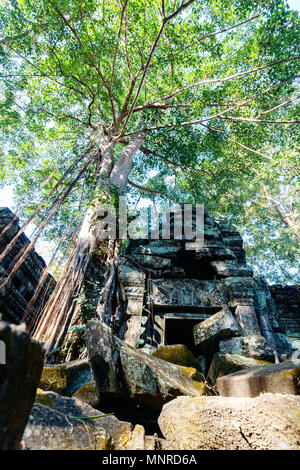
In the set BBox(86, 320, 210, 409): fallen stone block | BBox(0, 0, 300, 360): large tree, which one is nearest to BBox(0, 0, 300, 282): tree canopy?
BBox(0, 0, 300, 360): large tree

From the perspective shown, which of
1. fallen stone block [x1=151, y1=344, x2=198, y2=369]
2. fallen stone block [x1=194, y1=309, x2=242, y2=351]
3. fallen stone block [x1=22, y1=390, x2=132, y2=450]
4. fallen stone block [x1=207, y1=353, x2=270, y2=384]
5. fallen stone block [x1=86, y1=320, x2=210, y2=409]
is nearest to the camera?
fallen stone block [x1=22, y1=390, x2=132, y2=450]

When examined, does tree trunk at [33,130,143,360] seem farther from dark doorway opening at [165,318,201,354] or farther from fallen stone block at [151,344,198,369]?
dark doorway opening at [165,318,201,354]

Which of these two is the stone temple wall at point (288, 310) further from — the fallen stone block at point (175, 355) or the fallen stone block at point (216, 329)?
the fallen stone block at point (175, 355)

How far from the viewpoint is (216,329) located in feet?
12.0

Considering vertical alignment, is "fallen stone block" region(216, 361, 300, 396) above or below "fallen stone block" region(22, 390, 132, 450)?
above

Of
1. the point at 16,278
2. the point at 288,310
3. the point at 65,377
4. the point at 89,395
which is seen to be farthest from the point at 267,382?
the point at 16,278

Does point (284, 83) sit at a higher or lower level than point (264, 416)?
higher

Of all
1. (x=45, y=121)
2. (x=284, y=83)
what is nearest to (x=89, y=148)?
(x=45, y=121)

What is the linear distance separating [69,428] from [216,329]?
2849 mm

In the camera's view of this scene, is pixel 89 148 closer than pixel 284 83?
No

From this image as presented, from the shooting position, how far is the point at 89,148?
664 centimetres

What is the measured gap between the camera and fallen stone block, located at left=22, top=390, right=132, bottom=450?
1.09 m
